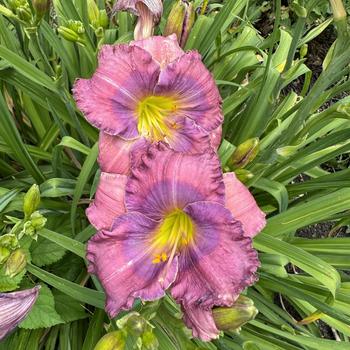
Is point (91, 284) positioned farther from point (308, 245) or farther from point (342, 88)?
point (342, 88)

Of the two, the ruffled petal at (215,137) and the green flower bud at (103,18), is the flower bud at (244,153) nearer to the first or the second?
the ruffled petal at (215,137)

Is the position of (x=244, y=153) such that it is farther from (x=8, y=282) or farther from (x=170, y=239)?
(x=8, y=282)

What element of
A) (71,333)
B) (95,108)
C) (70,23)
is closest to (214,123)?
(95,108)

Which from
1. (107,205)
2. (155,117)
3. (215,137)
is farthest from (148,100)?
(107,205)

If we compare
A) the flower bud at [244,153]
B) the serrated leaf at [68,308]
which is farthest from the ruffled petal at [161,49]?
the serrated leaf at [68,308]

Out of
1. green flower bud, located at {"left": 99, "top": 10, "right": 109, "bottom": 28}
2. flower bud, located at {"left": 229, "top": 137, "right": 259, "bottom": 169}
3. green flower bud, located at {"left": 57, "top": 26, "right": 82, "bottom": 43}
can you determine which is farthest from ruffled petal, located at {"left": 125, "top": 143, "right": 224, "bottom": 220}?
green flower bud, located at {"left": 99, "top": 10, "right": 109, "bottom": 28}
